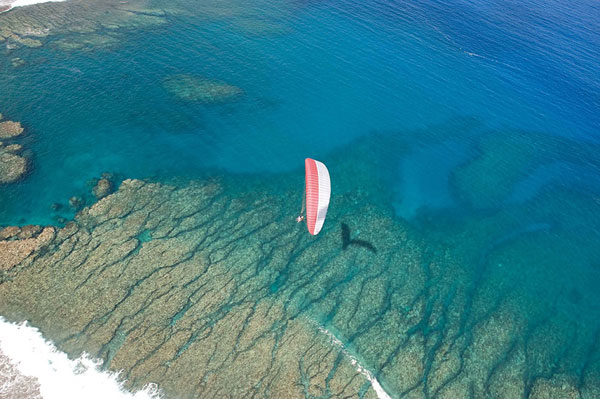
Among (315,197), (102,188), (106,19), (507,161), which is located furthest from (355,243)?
(106,19)

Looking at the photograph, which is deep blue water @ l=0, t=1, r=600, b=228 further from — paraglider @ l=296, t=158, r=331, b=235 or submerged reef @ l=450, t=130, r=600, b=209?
paraglider @ l=296, t=158, r=331, b=235

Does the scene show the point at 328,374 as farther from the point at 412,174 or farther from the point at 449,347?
the point at 412,174

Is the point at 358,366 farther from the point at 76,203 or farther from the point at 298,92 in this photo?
the point at 298,92

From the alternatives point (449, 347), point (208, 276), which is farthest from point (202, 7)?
point (449, 347)

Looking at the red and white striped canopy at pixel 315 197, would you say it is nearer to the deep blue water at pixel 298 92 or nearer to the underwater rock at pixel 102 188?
the deep blue water at pixel 298 92

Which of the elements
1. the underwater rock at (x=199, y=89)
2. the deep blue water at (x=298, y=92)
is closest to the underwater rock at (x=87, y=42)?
the deep blue water at (x=298, y=92)
